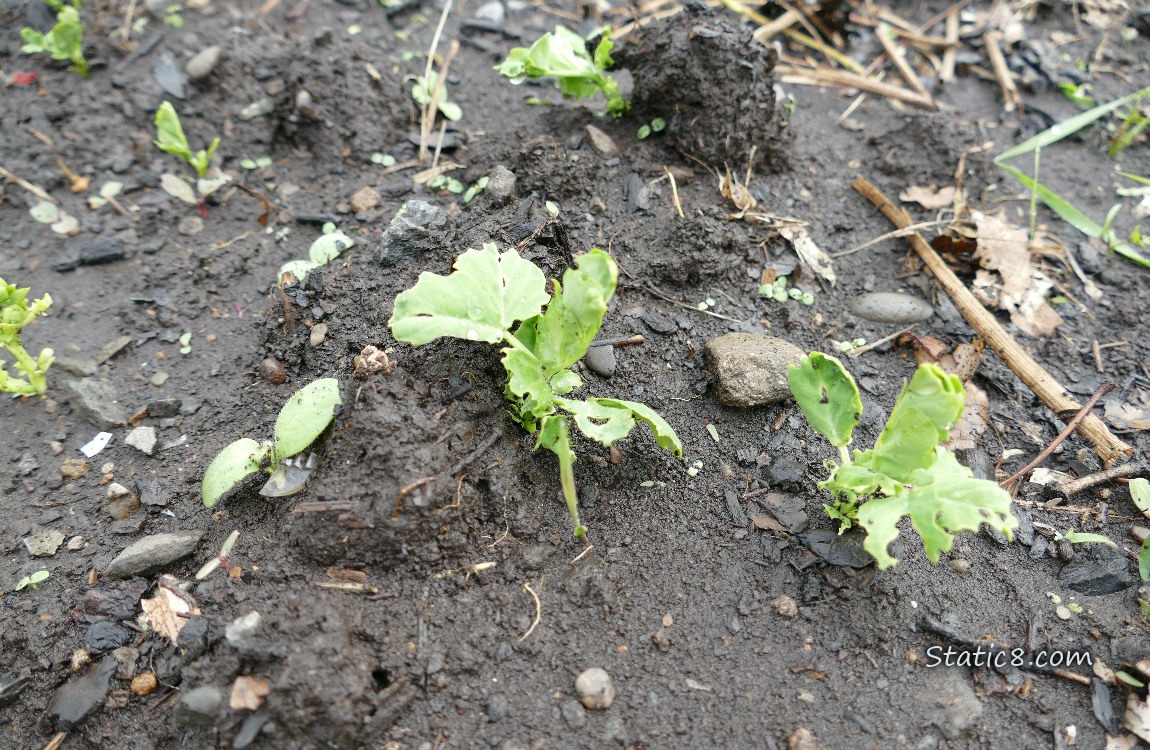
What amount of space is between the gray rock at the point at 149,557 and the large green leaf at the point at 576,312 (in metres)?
1.14

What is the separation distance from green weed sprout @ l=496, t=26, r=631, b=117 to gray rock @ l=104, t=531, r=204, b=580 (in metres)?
1.94

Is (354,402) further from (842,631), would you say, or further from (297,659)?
(842,631)

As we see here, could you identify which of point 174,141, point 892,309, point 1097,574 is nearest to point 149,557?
point 174,141

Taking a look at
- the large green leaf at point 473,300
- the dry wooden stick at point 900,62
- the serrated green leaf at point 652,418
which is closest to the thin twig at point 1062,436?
the serrated green leaf at point 652,418

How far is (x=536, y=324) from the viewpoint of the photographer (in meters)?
2.14

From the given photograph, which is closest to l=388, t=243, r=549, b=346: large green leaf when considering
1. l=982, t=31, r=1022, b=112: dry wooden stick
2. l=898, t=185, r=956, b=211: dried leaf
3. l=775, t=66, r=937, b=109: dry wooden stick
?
A: l=898, t=185, r=956, b=211: dried leaf

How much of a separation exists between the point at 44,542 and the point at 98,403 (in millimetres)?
487

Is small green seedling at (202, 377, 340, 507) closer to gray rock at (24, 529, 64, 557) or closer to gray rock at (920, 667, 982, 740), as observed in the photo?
gray rock at (24, 529, 64, 557)

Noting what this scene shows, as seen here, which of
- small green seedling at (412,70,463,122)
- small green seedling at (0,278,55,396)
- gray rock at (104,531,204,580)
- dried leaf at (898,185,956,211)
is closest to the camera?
gray rock at (104,531,204,580)

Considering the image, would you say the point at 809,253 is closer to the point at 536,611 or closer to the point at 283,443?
the point at 536,611

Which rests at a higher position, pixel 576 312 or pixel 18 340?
pixel 576 312

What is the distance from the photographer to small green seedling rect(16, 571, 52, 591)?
6.97ft

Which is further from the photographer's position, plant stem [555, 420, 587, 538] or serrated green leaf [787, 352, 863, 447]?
serrated green leaf [787, 352, 863, 447]

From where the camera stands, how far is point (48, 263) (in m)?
2.91
